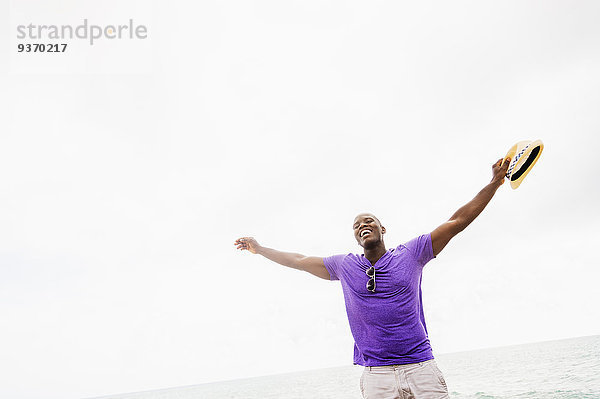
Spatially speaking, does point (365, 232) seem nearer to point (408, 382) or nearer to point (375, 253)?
point (375, 253)

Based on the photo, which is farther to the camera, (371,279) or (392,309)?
(371,279)

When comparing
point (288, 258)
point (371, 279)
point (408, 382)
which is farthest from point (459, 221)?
point (288, 258)

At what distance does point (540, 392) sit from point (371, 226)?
73.3ft

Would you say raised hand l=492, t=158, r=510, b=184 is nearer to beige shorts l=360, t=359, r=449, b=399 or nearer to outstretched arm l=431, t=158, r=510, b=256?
outstretched arm l=431, t=158, r=510, b=256

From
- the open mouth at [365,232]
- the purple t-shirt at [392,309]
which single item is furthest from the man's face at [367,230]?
the purple t-shirt at [392,309]

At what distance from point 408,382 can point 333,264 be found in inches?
42.7

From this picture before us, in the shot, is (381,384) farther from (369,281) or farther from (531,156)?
(531,156)

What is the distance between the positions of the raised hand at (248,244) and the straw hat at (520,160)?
241 centimetres

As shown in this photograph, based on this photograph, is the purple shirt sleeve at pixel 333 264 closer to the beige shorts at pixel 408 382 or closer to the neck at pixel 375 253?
the neck at pixel 375 253

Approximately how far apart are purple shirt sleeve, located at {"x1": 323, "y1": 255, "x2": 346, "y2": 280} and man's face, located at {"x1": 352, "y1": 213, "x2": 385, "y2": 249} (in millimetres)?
226

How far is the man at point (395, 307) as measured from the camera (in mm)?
3014

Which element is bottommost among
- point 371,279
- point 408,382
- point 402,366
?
point 408,382

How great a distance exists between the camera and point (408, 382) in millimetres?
2980

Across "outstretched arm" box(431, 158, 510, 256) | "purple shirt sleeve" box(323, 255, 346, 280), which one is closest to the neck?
"purple shirt sleeve" box(323, 255, 346, 280)
